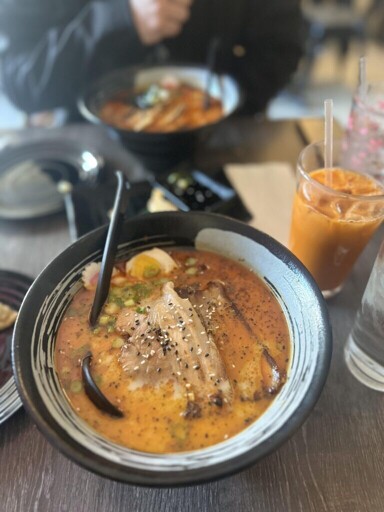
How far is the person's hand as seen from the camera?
7.72 feet

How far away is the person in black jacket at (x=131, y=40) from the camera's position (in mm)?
2438

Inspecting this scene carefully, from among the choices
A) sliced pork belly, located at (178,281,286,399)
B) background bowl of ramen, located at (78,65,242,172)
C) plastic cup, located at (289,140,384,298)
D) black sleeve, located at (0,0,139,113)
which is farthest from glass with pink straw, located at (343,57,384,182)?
black sleeve, located at (0,0,139,113)

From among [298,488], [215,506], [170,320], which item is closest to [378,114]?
[170,320]

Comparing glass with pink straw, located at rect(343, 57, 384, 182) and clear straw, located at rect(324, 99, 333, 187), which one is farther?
glass with pink straw, located at rect(343, 57, 384, 182)

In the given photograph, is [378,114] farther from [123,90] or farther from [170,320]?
[123,90]

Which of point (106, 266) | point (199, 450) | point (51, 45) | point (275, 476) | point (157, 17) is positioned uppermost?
point (157, 17)

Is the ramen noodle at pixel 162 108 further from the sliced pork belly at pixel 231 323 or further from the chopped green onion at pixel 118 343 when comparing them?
the chopped green onion at pixel 118 343

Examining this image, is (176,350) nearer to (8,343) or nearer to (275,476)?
(275,476)

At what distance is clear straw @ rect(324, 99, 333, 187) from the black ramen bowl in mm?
349

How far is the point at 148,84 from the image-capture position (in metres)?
2.45

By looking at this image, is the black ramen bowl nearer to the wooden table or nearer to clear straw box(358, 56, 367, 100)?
the wooden table

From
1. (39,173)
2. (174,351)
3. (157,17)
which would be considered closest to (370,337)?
(174,351)

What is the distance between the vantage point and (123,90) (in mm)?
2377

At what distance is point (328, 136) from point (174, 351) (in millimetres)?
798
